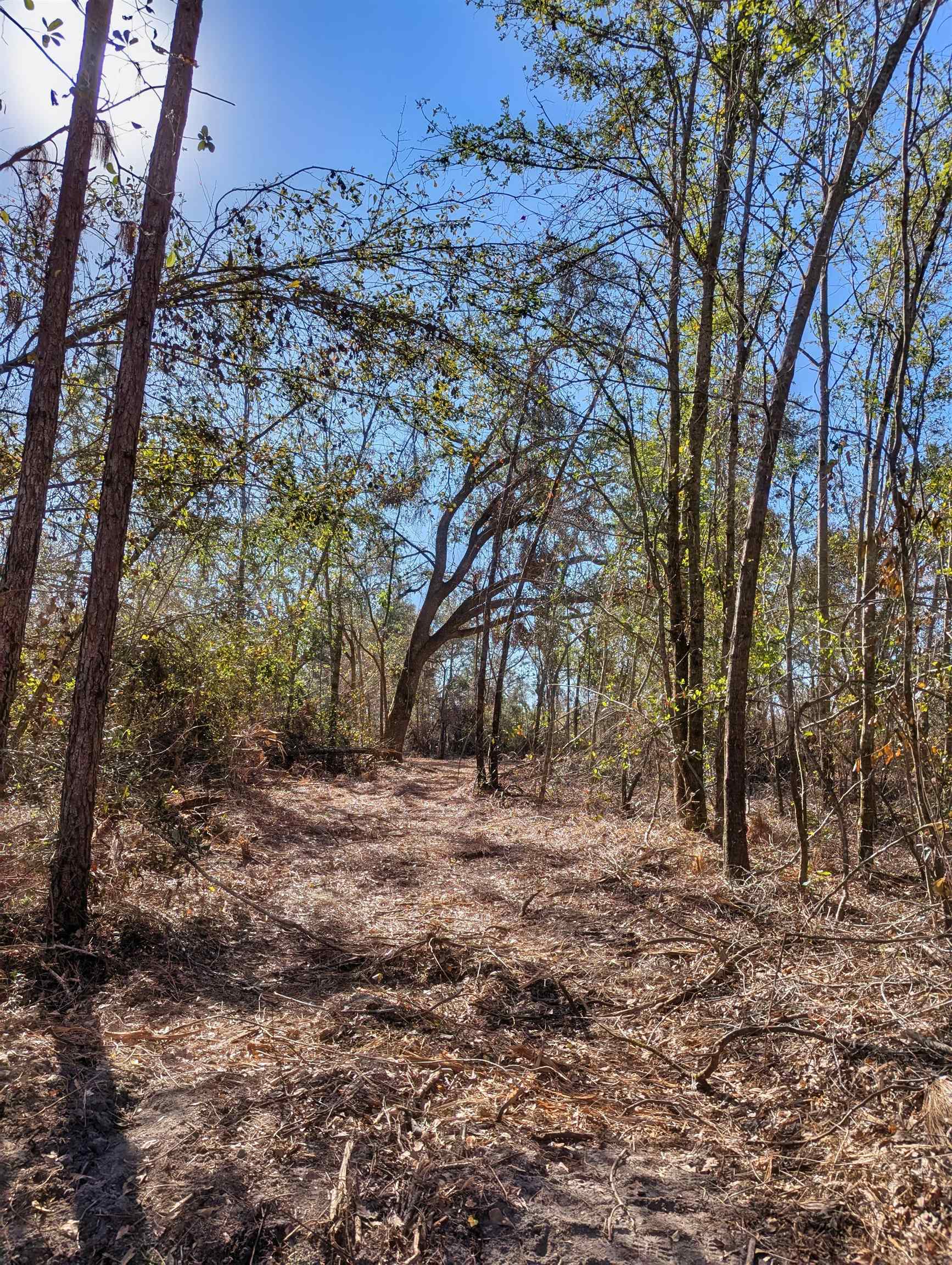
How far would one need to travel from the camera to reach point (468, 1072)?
303 centimetres

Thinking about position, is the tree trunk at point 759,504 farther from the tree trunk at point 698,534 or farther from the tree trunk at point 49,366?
the tree trunk at point 49,366

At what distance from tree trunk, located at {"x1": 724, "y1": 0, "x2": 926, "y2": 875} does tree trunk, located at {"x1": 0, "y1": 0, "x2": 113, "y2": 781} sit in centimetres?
458

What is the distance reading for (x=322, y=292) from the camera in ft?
18.4

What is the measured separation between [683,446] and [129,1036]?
6.97 meters

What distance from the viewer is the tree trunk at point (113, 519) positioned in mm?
4250

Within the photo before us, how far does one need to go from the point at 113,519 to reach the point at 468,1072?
11.2 ft

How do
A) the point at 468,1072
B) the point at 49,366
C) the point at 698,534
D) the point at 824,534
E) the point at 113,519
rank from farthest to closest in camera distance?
the point at 824,534
the point at 698,534
the point at 49,366
the point at 113,519
the point at 468,1072

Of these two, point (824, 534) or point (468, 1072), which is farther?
point (824, 534)

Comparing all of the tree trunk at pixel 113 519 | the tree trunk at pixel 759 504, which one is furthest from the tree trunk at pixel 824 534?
the tree trunk at pixel 113 519

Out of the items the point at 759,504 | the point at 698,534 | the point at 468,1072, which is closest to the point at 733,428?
the point at 698,534

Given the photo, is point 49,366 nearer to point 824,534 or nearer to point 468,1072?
point 468,1072

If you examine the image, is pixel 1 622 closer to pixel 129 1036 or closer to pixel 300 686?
pixel 129 1036

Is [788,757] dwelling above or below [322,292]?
below

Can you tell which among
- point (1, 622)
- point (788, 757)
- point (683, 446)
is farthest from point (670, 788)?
Result: point (1, 622)
